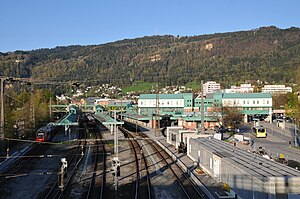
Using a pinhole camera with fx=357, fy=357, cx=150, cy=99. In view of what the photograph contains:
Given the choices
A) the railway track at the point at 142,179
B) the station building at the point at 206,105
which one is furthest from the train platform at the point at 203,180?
the station building at the point at 206,105

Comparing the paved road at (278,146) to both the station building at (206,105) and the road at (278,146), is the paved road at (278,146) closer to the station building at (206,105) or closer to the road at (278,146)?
the road at (278,146)

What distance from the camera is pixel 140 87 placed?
13600 cm

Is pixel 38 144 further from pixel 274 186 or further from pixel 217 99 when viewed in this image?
pixel 217 99

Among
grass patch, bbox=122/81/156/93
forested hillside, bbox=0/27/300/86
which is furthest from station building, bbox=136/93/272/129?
grass patch, bbox=122/81/156/93

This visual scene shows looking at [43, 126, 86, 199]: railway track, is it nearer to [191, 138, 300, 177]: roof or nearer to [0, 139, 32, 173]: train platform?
[0, 139, 32, 173]: train platform

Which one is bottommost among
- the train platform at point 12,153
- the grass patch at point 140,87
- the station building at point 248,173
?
the train platform at point 12,153

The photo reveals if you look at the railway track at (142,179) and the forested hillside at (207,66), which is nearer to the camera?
the railway track at (142,179)

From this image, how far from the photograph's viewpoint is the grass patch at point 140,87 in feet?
434

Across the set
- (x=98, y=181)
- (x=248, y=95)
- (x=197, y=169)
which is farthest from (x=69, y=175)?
(x=248, y=95)

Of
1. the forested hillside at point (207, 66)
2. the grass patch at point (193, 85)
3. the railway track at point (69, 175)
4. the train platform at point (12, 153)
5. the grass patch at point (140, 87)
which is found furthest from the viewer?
the forested hillside at point (207, 66)

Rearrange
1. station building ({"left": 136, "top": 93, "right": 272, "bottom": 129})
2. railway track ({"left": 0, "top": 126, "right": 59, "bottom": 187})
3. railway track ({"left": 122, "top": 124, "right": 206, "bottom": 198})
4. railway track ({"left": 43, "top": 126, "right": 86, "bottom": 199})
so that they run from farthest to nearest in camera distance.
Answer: station building ({"left": 136, "top": 93, "right": 272, "bottom": 129}), railway track ({"left": 0, "top": 126, "right": 59, "bottom": 187}), railway track ({"left": 122, "top": 124, "right": 206, "bottom": 198}), railway track ({"left": 43, "top": 126, "right": 86, "bottom": 199})

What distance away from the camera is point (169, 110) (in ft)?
239

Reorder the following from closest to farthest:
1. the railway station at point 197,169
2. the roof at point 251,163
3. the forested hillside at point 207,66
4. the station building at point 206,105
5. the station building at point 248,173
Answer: the station building at point 248,173
the railway station at point 197,169
the roof at point 251,163
the station building at point 206,105
the forested hillside at point 207,66

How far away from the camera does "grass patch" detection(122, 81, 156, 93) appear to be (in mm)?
132150
